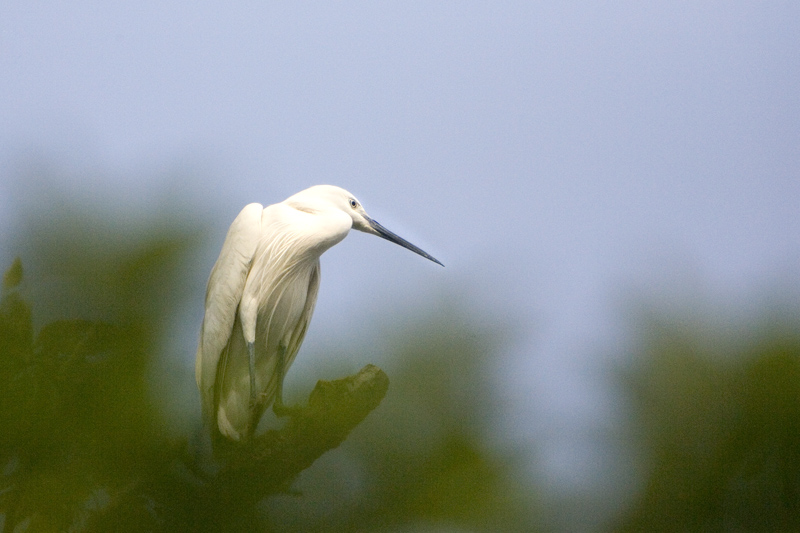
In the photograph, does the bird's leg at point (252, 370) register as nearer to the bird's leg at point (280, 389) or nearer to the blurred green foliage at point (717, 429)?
the bird's leg at point (280, 389)

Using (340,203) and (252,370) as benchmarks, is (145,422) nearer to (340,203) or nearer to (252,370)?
(252,370)

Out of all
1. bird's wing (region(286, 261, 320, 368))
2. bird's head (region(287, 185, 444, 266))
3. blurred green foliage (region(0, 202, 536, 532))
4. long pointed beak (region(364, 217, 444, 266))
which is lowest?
blurred green foliage (region(0, 202, 536, 532))

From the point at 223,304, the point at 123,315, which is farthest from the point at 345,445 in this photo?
the point at 123,315

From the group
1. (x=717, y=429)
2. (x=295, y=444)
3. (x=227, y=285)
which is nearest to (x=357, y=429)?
(x=295, y=444)

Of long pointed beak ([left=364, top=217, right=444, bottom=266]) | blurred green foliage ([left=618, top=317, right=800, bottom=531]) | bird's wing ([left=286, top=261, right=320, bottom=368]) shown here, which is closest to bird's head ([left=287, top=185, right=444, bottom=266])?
long pointed beak ([left=364, top=217, right=444, bottom=266])

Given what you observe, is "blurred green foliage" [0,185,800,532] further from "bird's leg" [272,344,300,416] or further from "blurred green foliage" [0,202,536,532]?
"bird's leg" [272,344,300,416]

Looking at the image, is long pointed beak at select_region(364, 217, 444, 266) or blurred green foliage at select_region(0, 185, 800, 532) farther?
long pointed beak at select_region(364, 217, 444, 266)

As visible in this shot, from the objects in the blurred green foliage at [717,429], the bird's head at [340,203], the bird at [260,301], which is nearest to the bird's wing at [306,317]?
the bird at [260,301]
